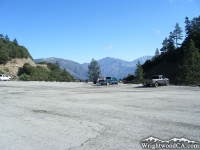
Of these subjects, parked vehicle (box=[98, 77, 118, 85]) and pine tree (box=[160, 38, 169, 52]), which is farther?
pine tree (box=[160, 38, 169, 52])

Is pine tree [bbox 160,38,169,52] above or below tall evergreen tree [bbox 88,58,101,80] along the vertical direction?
above

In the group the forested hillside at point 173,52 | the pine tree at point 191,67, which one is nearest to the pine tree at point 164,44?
the forested hillside at point 173,52

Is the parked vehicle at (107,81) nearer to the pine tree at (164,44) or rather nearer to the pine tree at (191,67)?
the pine tree at (191,67)

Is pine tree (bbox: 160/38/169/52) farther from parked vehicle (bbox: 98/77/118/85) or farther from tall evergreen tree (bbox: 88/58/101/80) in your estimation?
parked vehicle (bbox: 98/77/118/85)

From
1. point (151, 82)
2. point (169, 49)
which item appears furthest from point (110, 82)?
point (169, 49)

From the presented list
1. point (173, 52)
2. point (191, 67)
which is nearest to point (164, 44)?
point (173, 52)

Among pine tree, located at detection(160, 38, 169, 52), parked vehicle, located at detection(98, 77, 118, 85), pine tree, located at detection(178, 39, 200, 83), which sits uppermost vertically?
pine tree, located at detection(160, 38, 169, 52)

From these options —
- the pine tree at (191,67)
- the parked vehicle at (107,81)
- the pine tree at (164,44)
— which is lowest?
the parked vehicle at (107,81)

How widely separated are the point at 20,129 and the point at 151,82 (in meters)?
27.0

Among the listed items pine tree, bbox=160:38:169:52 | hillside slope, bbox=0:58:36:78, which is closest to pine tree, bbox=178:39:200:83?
pine tree, bbox=160:38:169:52

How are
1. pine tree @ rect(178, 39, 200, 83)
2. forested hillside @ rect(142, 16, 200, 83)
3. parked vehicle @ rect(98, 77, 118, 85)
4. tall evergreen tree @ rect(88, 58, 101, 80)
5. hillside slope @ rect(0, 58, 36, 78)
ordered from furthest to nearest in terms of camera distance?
tall evergreen tree @ rect(88, 58, 101, 80), hillside slope @ rect(0, 58, 36, 78), forested hillside @ rect(142, 16, 200, 83), pine tree @ rect(178, 39, 200, 83), parked vehicle @ rect(98, 77, 118, 85)

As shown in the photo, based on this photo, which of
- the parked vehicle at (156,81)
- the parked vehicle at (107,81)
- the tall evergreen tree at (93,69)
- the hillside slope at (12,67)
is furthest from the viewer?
the tall evergreen tree at (93,69)

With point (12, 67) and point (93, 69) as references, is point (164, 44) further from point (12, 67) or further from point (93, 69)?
point (12, 67)

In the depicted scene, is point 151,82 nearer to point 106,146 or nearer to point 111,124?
point 111,124
